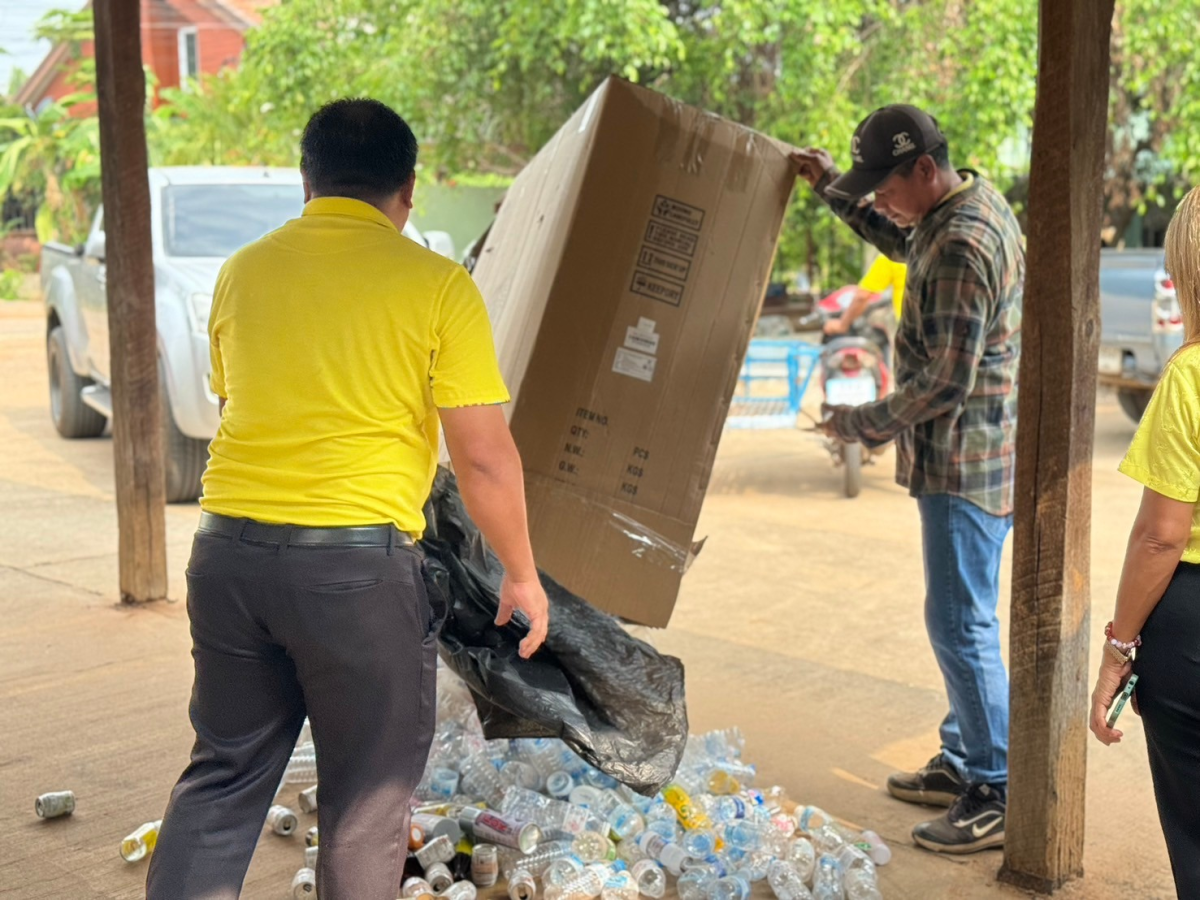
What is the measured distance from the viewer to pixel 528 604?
244cm

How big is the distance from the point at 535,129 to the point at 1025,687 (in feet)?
39.7

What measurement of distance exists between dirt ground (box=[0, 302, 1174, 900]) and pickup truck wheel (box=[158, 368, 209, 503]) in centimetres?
34

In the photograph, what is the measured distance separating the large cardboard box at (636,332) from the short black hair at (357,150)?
983 mm

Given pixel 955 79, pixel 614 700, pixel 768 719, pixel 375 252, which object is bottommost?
pixel 768 719

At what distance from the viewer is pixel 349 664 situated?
2.25 meters

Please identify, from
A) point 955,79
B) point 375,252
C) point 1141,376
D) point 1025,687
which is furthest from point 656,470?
point 955,79

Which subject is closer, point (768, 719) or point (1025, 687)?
point (1025, 687)

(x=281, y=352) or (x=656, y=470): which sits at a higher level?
(x=281, y=352)

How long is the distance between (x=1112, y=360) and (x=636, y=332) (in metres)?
8.12

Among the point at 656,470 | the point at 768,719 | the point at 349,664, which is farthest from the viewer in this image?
the point at 768,719

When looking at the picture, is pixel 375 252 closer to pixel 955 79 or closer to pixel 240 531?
pixel 240 531

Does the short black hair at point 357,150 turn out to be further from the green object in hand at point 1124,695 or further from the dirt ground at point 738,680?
the dirt ground at point 738,680

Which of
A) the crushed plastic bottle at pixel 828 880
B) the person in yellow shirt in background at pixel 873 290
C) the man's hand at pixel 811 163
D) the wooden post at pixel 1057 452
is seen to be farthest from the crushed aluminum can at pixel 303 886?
the person in yellow shirt in background at pixel 873 290

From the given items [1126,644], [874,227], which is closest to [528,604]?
[1126,644]
